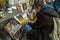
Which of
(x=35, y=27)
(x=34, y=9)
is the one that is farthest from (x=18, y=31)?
(x=34, y=9)

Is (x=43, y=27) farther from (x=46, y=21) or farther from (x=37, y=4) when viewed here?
(x=37, y=4)

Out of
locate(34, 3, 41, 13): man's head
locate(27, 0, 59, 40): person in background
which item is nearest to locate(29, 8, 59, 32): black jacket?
locate(27, 0, 59, 40): person in background

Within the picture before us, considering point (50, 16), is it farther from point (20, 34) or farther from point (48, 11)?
point (20, 34)

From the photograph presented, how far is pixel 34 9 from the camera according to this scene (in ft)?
7.49

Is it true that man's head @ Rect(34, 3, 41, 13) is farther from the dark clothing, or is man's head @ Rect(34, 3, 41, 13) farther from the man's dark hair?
the dark clothing

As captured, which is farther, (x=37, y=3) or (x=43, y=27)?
(x=37, y=3)

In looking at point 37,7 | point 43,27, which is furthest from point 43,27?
point 37,7

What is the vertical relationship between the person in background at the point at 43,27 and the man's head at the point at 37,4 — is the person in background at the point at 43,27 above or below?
below

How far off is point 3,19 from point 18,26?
0.26m

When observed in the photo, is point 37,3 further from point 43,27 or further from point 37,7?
point 43,27

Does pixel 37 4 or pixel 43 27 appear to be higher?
pixel 37 4

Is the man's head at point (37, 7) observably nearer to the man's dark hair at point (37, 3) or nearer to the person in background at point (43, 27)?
the man's dark hair at point (37, 3)

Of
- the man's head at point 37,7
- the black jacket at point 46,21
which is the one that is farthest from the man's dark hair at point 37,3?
the black jacket at point 46,21

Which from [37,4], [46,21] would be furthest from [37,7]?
[46,21]
